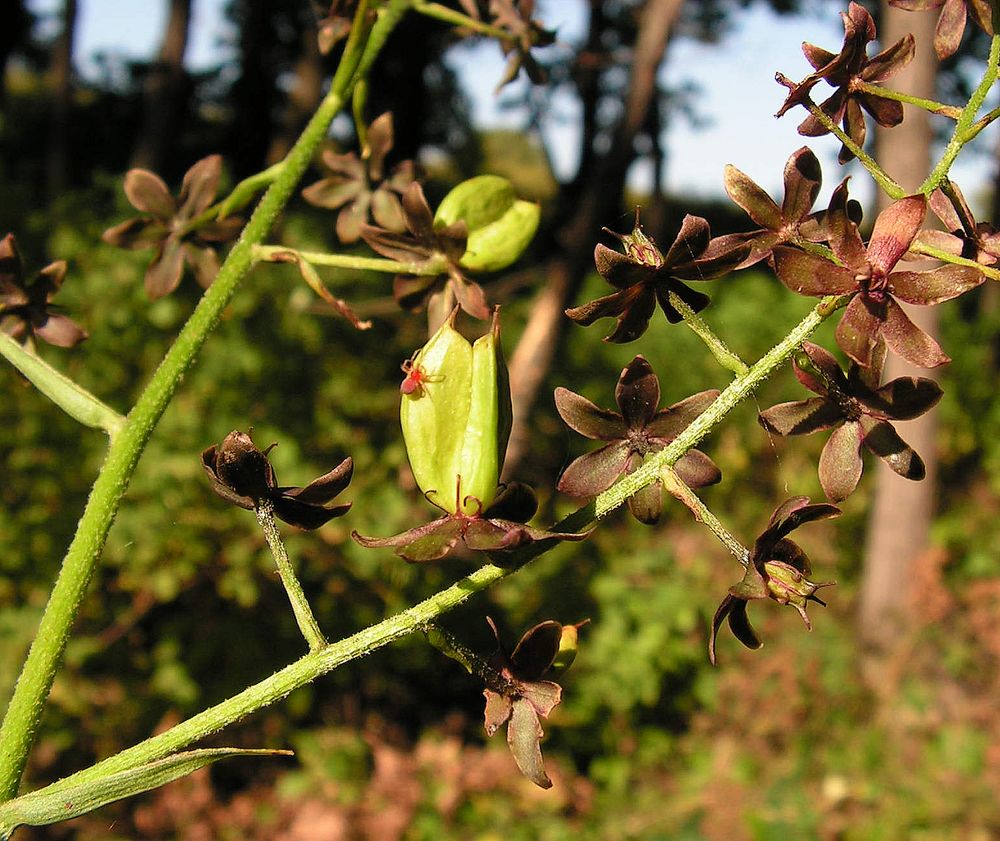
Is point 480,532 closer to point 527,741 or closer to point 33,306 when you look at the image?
point 527,741

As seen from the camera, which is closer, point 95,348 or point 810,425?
point 810,425

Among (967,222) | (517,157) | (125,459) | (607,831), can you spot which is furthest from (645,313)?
(517,157)

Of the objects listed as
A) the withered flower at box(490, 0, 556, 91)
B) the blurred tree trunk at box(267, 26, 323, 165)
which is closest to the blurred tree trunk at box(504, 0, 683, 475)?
the withered flower at box(490, 0, 556, 91)

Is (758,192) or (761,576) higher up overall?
(758,192)

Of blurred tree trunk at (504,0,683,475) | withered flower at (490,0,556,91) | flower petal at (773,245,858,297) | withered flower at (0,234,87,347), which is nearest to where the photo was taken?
flower petal at (773,245,858,297)

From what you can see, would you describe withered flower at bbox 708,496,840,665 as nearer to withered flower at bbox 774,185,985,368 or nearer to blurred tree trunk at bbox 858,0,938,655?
withered flower at bbox 774,185,985,368

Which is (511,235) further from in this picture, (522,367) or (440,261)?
(522,367)

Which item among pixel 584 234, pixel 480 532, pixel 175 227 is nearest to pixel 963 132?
pixel 480 532
